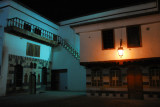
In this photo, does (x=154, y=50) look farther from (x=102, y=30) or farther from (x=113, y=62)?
(x=102, y=30)

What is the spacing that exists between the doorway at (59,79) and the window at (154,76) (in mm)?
10999

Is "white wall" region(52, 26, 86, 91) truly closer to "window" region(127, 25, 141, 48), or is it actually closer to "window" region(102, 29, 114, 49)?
"window" region(102, 29, 114, 49)

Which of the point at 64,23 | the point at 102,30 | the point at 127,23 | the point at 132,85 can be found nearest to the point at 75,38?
the point at 64,23

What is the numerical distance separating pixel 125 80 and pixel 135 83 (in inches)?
31.3

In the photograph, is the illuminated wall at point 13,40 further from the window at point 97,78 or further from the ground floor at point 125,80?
the window at point 97,78

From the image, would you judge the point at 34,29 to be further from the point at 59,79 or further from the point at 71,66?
the point at 59,79

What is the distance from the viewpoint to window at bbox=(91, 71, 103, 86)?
13.6 m

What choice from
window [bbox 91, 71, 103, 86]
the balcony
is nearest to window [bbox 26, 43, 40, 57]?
the balcony

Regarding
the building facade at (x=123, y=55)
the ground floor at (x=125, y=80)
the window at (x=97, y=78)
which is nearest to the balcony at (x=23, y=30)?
the building facade at (x=123, y=55)

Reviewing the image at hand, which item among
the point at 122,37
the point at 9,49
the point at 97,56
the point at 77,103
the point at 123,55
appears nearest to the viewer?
the point at 77,103

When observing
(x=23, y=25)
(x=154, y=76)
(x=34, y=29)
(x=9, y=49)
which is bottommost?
(x=154, y=76)

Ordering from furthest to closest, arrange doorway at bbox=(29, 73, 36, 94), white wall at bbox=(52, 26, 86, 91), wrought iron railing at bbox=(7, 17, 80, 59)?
white wall at bbox=(52, 26, 86, 91), wrought iron railing at bbox=(7, 17, 80, 59), doorway at bbox=(29, 73, 36, 94)

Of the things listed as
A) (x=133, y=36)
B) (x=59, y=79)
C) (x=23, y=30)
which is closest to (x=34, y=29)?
(x=23, y=30)

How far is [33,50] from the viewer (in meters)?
18.0
